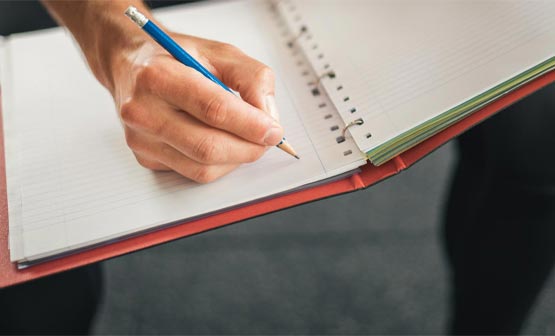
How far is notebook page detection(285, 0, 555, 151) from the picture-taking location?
521 mm

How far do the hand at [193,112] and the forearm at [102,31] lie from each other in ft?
0.07

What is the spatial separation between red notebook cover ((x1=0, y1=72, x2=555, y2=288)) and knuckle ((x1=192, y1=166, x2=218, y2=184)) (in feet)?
0.11

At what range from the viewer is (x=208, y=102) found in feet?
1.55

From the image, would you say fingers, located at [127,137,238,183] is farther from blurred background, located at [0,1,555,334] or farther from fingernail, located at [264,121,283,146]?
blurred background, located at [0,1,555,334]

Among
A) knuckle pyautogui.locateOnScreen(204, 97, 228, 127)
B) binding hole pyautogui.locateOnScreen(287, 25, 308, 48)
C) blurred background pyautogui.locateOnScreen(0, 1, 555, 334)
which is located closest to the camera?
knuckle pyautogui.locateOnScreen(204, 97, 228, 127)

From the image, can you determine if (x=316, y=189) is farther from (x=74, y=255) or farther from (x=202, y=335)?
(x=202, y=335)

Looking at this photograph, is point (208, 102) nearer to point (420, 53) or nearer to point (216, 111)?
point (216, 111)

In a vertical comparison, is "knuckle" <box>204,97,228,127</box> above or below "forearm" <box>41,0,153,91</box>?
below

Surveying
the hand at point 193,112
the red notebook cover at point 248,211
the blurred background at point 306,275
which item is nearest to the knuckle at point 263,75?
the hand at point 193,112

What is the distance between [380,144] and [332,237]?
0.62 m

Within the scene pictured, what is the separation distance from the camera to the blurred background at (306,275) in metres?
0.99

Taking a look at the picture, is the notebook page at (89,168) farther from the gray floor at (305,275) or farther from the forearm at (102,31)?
the gray floor at (305,275)

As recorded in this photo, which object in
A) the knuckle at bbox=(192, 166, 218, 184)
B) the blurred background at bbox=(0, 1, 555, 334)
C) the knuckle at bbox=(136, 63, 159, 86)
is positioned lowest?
the blurred background at bbox=(0, 1, 555, 334)

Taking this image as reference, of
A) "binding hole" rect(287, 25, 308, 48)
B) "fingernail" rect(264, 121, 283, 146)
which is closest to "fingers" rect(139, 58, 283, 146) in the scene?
"fingernail" rect(264, 121, 283, 146)
